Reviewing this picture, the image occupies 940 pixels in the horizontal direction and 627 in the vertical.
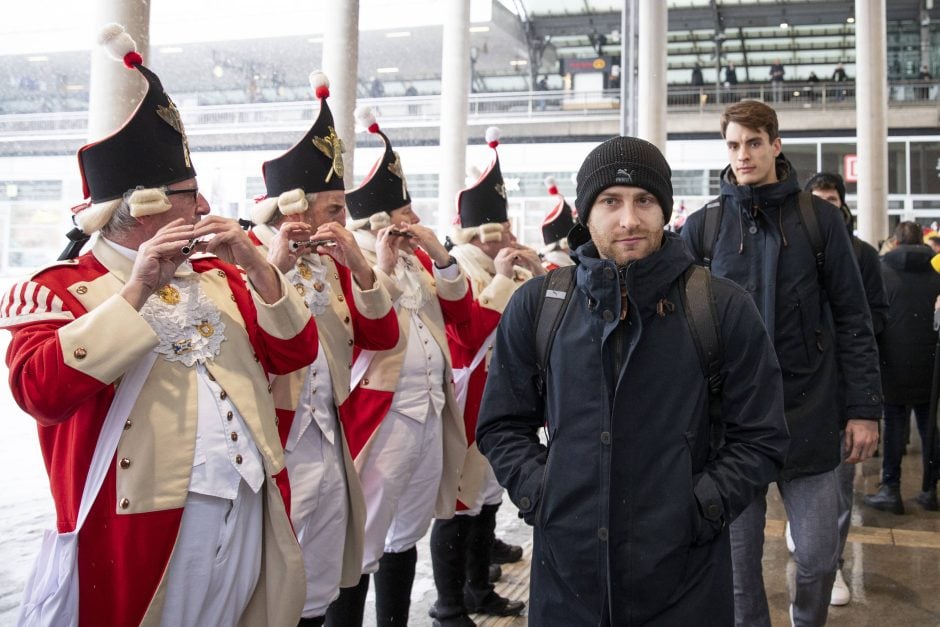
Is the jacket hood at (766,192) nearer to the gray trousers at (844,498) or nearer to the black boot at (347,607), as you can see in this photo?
the gray trousers at (844,498)

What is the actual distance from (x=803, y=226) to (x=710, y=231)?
274 mm

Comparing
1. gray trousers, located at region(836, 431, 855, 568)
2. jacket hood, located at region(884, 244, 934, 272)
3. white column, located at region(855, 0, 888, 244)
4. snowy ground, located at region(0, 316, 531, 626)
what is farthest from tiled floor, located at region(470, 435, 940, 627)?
white column, located at region(855, 0, 888, 244)

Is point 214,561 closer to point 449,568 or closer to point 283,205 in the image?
point 283,205

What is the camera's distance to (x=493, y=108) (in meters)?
7.98

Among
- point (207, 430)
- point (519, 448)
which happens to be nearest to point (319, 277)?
point (207, 430)

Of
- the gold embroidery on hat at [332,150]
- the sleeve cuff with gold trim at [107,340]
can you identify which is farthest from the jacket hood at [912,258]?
the sleeve cuff with gold trim at [107,340]

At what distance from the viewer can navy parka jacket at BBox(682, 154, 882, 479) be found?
247cm

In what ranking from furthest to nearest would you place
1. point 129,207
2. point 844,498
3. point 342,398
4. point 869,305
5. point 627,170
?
point 869,305 → point 844,498 → point 342,398 → point 129,207 → point 627,170

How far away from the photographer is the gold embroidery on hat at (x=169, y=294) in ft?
5.98

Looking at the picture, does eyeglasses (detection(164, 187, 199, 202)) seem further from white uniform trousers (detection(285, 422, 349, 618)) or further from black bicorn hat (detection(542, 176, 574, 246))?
black bicorn hat (detection(542, 176, 574, 246))

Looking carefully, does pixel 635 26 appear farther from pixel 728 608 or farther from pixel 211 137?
pixel 728 608

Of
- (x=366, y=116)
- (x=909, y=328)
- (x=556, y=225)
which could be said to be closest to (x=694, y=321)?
(x=366, y=116)

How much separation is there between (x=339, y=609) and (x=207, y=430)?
40.1 inches

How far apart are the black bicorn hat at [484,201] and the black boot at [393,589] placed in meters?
1.54
